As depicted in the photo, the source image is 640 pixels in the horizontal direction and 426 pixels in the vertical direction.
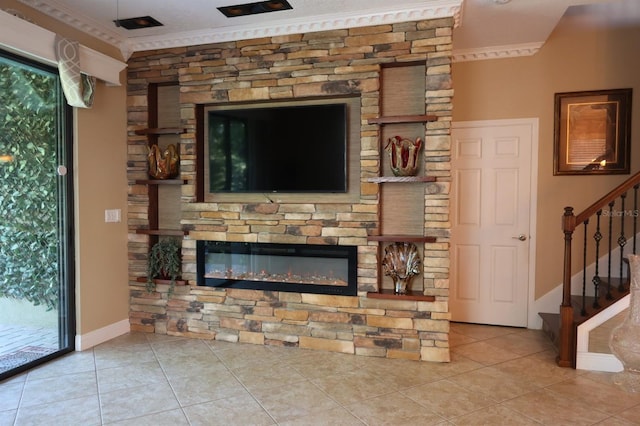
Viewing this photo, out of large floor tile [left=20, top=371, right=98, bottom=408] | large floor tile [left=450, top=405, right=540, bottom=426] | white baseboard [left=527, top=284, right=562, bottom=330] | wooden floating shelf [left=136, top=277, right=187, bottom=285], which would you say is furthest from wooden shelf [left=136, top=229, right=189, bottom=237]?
white baseboard [left=527, top=284, right=562, bottom=330]

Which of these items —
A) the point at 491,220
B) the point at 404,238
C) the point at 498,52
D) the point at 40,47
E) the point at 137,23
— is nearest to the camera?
the point at 40,47

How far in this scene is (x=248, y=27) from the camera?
3.59 meters

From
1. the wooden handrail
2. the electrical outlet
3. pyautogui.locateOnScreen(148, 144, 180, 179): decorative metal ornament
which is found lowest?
the electrical outlet

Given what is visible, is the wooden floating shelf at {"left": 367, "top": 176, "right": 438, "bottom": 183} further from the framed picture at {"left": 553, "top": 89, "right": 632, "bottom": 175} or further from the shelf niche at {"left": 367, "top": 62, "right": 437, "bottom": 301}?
the framed picture at {"left": 553, "top": 89, "right": 632, "bottom": 175}

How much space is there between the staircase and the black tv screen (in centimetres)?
187

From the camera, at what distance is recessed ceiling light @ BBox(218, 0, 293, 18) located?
3.19 metres

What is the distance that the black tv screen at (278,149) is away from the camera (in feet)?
11.6

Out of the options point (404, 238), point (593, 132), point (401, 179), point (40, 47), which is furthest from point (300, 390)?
point (593, 132)

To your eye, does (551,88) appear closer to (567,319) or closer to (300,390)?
(567,319)

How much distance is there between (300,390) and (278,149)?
1.94m

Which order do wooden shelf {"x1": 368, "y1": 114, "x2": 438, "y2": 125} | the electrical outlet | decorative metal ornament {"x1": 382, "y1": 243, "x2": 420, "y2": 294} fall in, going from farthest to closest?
1. the electrical outlet
2. decorative metal ornament {"x1": 382, "y1": 243, "x2": 420, "y2": 294}
3. wooden shelf {"x1": 368, "y1": 114, "x2": 438, "y2": 125}

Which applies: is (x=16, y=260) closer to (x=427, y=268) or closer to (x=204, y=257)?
(x=204, y=257)

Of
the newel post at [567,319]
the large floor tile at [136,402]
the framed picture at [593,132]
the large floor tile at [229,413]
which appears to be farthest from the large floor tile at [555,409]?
the framed picture at [593,132]

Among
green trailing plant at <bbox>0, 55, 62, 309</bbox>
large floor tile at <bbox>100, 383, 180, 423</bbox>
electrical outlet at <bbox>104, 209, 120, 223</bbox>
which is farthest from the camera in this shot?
electrical outlet at <bbox>104, 209, 120, 223</bbox>
